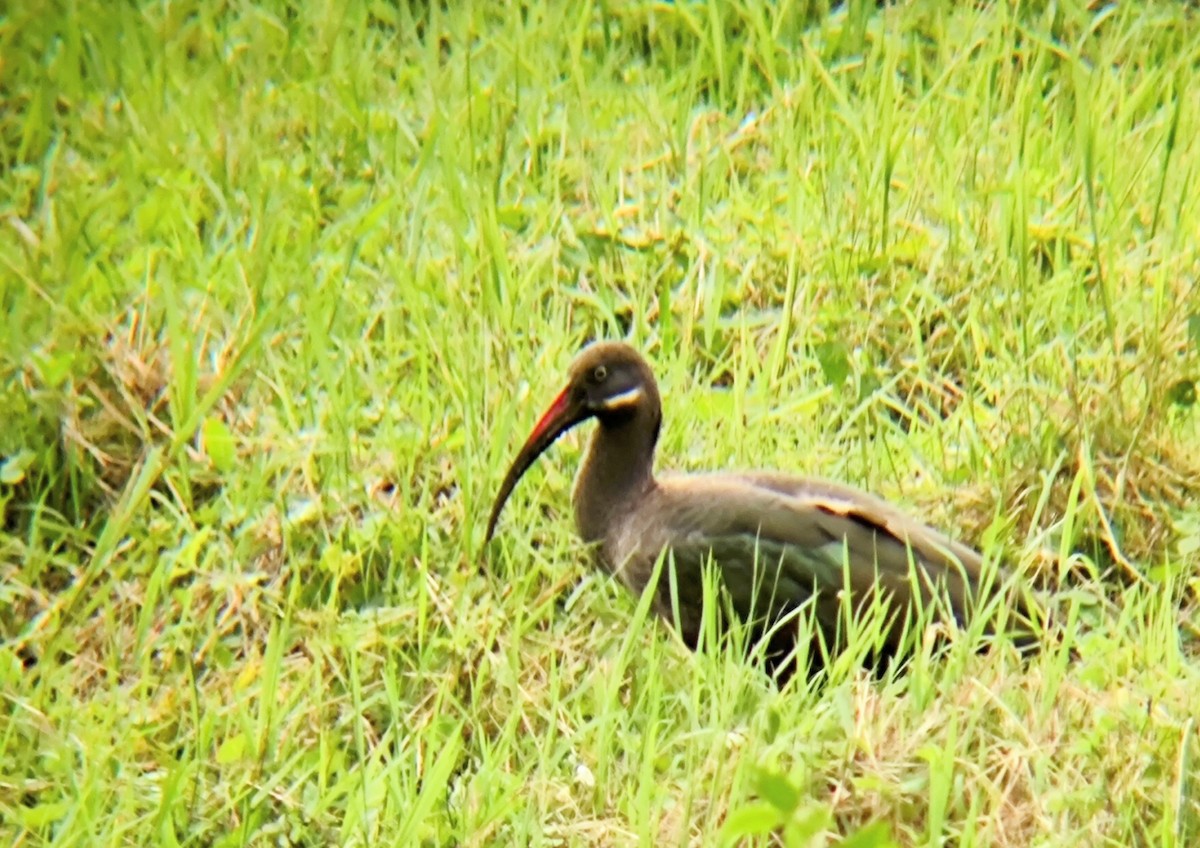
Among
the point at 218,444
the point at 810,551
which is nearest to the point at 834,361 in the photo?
the point at 810,551

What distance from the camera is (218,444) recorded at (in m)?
5.20

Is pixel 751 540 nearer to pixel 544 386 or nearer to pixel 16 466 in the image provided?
pixel 544 386

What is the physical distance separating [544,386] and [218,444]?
0.87m

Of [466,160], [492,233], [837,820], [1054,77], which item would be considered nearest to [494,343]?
[492,233]

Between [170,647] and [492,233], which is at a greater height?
[492,233]

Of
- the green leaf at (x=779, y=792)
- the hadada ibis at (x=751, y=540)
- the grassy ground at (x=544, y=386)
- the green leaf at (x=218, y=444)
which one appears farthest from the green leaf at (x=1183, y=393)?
the green leaf at (x=779, y=792)

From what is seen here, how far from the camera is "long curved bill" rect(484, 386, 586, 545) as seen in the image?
4.98m

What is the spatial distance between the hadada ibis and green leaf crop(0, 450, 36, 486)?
121 cm

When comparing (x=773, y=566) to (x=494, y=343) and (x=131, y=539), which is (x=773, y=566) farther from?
(x=131, y=539)

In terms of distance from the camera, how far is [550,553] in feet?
16.7

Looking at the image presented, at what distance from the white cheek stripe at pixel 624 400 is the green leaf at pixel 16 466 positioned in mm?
1480

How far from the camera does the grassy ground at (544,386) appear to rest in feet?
Result: 13.7

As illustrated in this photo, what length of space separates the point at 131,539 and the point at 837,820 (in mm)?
2009

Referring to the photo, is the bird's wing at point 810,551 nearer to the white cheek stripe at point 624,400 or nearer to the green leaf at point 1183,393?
the white cheek stripe at point 624,400
